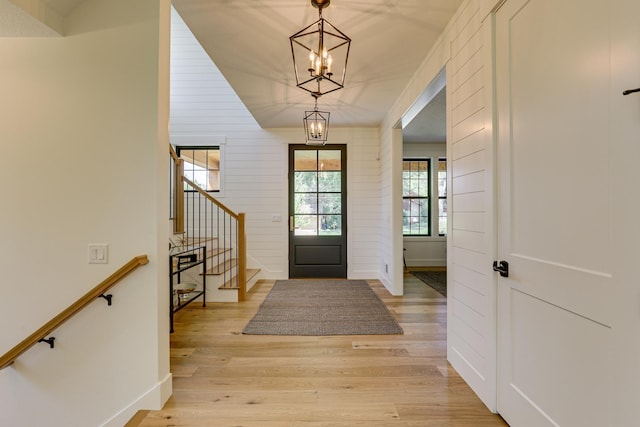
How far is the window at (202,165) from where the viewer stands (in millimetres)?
5195

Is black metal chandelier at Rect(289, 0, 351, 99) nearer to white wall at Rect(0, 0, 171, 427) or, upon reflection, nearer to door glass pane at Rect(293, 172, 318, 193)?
white wall at Rect(0, 0, 171, 427)

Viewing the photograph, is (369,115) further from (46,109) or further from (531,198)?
(46,109)

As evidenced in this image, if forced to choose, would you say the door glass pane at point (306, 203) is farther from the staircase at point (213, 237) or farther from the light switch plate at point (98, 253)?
the light switch plate at point (98, 253)

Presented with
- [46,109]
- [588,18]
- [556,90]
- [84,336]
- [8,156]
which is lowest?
[84,336]

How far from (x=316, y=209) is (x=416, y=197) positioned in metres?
2.57

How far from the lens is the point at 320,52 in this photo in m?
1.74

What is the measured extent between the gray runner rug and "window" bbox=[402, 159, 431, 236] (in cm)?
236

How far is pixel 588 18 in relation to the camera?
111 centimetres

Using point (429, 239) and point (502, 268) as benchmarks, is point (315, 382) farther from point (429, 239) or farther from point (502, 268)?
point (429, 239)

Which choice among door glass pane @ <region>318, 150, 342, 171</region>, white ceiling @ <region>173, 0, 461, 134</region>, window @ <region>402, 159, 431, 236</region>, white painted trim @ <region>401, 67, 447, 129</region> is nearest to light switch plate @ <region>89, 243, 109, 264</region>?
white ceiling @ <region>173, 0, 461, 134</region>

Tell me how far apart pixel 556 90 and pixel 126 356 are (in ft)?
8.90

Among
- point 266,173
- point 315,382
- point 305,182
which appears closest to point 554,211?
point 315,382

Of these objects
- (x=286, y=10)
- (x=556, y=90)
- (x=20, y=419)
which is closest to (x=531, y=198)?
(x=556, y=90)

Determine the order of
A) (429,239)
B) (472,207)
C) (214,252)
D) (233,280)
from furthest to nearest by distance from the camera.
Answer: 1. (429,239)
2. (214,252)
3. (233,280)
4. (472,207)
